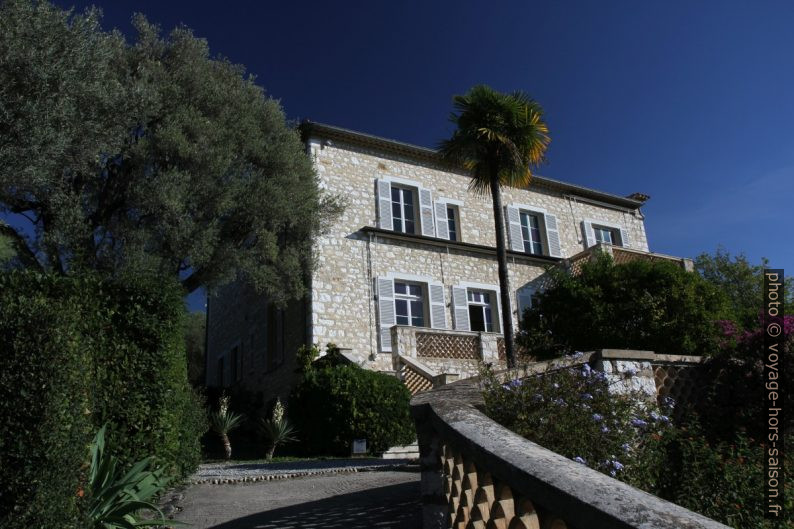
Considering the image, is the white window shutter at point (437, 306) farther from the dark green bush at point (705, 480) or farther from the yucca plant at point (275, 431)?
the dark green bush at point (705, 480)

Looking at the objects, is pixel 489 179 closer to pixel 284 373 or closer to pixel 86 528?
pixel 284 373

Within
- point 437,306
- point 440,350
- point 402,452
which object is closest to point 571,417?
point 402,452

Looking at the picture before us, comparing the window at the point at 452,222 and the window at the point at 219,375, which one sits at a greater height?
the window at the point at 452,222

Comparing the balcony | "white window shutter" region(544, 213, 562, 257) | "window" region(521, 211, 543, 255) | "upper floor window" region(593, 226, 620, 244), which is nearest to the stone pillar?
the balcony

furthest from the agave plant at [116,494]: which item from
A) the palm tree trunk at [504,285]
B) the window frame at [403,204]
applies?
the window frame at [403,204]

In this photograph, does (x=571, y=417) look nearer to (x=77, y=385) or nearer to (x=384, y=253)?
(x=77, y=385)

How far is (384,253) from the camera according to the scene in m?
15.6

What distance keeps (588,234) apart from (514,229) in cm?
351

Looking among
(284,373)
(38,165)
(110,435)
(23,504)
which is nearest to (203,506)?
(110,435)

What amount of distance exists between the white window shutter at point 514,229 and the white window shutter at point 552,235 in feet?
3.57

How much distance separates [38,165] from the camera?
881cm

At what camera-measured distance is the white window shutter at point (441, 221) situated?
16859 mm

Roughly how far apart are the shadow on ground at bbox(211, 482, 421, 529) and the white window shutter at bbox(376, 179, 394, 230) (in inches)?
443

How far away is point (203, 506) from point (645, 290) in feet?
26.6
